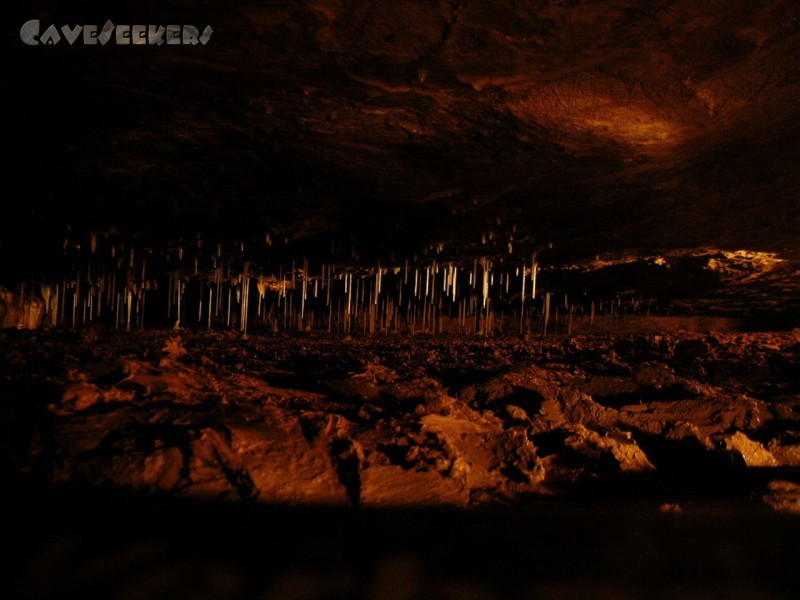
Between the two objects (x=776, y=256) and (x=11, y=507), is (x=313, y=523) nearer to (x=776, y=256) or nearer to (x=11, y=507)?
(x=11, y=507)

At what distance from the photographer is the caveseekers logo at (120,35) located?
12.4 feet

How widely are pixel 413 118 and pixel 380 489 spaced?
11.5ft

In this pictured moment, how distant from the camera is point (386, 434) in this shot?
4059 mm

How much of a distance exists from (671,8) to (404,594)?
4.06 metres

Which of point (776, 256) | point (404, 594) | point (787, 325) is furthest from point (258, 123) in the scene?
point (787, 325)

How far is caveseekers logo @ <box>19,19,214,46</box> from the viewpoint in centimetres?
378

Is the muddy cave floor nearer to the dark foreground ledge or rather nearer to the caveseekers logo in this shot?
the dark foreground ledge

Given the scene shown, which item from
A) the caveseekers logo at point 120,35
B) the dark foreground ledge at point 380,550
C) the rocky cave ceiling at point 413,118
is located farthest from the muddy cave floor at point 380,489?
the caveseekers logo at point 120,35

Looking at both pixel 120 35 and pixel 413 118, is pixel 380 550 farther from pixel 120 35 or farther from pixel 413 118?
pixel 120 35

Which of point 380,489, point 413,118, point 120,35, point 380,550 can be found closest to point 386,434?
point 380,489

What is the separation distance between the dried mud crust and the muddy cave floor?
19 millimetres

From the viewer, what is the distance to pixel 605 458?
13.5 feet

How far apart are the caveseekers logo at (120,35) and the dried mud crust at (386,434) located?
2.70 metres

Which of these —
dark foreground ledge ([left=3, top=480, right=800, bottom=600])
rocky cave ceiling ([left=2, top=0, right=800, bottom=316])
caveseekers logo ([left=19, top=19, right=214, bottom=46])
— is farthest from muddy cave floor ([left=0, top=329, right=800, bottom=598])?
caveseekers logo ([left=19, top=19, right=214, bottom=46])
